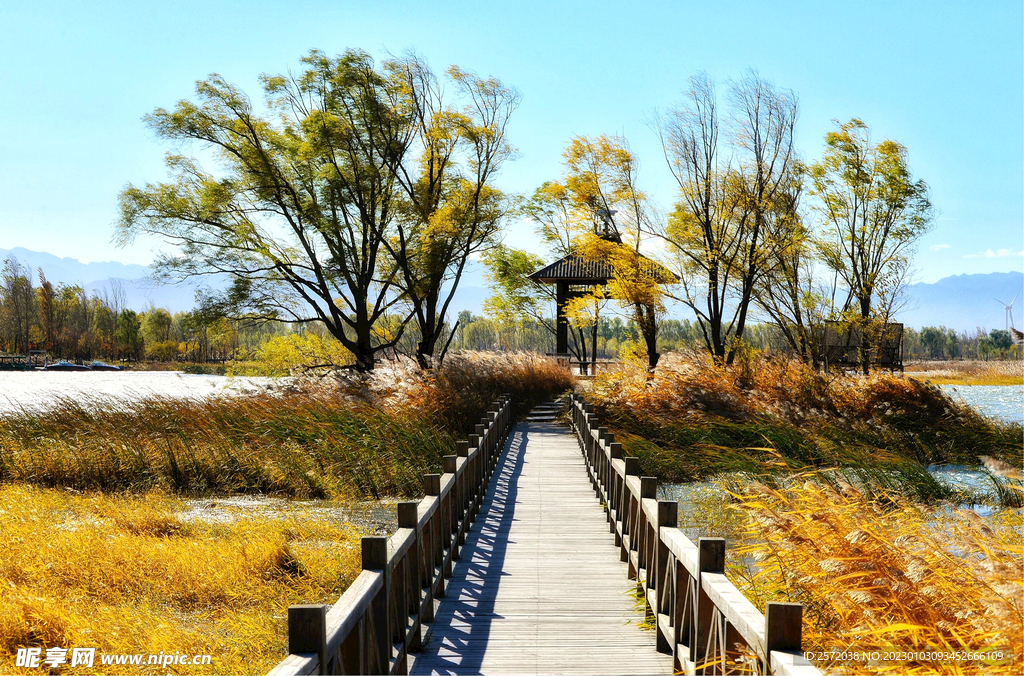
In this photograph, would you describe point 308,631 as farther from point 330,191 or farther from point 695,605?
point 330,191

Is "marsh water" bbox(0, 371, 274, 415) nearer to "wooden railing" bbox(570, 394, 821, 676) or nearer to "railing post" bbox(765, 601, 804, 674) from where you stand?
"wooden railing" bbox(570, 394, 821, 676)

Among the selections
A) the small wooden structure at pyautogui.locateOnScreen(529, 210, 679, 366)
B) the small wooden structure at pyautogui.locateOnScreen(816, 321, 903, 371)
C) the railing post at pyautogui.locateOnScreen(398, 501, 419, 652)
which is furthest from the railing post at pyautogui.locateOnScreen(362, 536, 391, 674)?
the small wooden structure at pyautogui.locateOnScreen(816, 321, 903, 371)

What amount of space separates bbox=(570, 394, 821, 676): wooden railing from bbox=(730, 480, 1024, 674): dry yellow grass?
47 cm

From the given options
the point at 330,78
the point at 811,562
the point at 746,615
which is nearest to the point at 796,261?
the point at 330,78

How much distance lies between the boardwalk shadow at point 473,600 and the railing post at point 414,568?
0.13 m

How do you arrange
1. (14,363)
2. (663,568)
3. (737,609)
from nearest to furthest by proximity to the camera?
(737,609)
(663,568)
(14,363)

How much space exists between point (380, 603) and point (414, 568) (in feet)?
3.06

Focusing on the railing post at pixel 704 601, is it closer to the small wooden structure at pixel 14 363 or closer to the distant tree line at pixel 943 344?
the small wooden structure at pixel 14 363

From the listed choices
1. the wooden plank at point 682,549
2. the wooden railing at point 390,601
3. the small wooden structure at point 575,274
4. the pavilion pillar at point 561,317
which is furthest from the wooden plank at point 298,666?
the pavilion pillar at point 561,317

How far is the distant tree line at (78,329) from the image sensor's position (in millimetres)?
70438

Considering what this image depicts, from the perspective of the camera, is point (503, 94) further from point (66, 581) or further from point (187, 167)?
point (66, 581)

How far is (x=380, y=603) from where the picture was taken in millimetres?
3527

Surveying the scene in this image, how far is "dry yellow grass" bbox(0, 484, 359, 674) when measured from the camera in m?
4.82

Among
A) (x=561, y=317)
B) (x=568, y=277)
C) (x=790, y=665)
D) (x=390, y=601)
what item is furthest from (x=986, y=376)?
(x=790, y=665)
